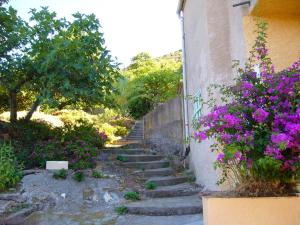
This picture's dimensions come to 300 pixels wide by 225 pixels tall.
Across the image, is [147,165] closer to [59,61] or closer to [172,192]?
[172,192]

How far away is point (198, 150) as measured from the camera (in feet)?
25.9

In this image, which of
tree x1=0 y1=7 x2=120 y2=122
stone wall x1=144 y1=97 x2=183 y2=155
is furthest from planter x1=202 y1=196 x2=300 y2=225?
stone wall x1=144 y1=97 x2=183 y2=155

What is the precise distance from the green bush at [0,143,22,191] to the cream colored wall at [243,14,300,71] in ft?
18.1

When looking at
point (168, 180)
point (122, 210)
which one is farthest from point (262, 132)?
point (168, 180)

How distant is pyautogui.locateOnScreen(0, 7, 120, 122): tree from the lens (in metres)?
8.48

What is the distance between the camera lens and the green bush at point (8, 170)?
286 inches

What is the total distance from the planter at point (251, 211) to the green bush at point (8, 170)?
520 centimetres

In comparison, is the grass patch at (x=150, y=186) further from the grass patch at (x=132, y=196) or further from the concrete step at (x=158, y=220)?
the concrete step at (x=158, y=220)

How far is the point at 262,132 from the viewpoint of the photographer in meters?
3.61

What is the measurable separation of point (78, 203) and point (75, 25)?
463cm

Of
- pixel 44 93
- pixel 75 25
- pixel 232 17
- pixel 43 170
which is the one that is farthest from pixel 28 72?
pixel 232 17

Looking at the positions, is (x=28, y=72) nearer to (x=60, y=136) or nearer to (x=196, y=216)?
(x=60, y=136)

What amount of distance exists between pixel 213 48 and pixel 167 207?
10.5 ft

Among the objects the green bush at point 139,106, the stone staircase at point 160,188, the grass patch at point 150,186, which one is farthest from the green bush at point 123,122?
the grass patch at point 150,186
